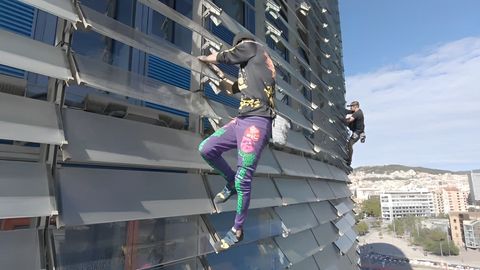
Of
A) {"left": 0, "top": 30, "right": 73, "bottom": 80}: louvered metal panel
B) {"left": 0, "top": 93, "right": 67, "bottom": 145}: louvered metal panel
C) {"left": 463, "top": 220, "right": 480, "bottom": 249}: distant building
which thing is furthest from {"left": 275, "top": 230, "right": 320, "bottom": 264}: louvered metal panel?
{"left": 463, "top": 220, "right": 480, "bottom": 249}: distant building

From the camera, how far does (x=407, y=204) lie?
162 meters

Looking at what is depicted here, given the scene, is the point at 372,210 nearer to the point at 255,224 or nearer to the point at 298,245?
the point at 298,245

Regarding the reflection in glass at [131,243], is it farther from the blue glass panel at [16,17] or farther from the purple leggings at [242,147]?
the blue glass panel at [16,17]

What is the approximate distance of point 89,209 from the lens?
8.11ft

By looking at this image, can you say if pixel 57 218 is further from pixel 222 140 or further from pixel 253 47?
pixel 253 47

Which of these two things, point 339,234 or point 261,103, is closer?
point 261,103

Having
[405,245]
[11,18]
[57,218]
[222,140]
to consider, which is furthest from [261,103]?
[405,245]

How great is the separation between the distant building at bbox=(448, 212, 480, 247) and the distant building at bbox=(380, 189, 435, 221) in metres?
53.8

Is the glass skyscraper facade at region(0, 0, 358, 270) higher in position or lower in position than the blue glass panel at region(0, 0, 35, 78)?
lower

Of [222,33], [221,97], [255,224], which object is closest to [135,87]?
[221,97]

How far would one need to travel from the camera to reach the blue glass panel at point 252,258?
4.14 metres

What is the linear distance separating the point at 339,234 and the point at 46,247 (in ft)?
30.8

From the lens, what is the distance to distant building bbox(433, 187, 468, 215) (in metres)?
157

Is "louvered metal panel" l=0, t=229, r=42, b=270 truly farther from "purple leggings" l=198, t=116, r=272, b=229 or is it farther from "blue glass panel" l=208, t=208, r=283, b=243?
"blue glass panel" l=208, t=208, r=283, b=243
